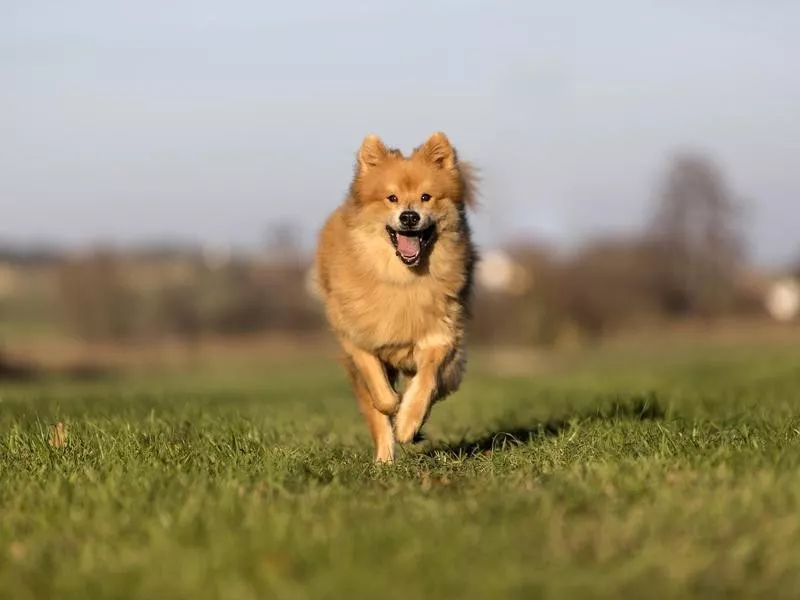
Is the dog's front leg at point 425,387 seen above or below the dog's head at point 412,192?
below

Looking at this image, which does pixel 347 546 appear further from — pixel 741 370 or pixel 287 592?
pixel 741 370

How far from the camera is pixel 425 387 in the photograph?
6.35 meters

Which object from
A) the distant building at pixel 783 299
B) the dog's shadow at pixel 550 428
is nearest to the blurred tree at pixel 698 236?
the distant building at pixel 783 299

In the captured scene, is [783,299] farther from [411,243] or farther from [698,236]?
[411,243]

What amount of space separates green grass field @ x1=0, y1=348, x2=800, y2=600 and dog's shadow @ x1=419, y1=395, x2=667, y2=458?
9 cm

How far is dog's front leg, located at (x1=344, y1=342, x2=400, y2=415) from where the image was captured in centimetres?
644

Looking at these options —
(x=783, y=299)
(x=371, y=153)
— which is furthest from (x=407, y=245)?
(x=783, y=299)

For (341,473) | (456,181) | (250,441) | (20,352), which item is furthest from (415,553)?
(20,352)

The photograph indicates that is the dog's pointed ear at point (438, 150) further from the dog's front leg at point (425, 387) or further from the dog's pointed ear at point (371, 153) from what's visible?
the dog's front leg at point (425, 387)

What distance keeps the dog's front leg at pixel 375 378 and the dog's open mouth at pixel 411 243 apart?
68cm

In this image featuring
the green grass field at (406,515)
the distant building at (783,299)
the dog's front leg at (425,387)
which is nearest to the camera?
the green grass field at (406,515)

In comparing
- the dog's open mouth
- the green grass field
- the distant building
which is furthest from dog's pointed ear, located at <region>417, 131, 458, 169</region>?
the distant building

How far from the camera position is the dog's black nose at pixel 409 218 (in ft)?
21.2

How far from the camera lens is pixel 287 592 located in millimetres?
2996
